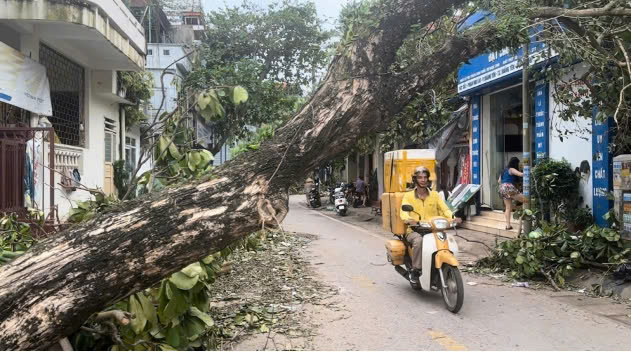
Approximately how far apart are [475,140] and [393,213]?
7.86 metres

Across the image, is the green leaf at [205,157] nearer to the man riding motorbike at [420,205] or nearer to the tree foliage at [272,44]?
the man riding motorbike at [420,205]

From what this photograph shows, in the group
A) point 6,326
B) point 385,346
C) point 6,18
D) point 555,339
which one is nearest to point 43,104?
point 6,18

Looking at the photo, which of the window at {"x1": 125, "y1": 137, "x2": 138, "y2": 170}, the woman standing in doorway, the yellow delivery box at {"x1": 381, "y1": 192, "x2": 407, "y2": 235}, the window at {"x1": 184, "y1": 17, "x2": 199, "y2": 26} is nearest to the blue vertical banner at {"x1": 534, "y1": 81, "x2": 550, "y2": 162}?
the woman standing in doorway

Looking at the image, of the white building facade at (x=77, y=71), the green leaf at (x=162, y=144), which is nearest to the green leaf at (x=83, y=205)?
the green leaf at (x=162, y=144)

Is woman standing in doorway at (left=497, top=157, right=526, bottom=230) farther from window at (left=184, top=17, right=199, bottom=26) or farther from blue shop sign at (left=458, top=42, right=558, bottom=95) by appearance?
window at (left=184, top=17, right=199, bottom=26)

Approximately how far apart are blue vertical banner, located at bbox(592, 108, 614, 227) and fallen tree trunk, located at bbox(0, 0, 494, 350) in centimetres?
627

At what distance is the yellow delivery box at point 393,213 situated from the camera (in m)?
6.53

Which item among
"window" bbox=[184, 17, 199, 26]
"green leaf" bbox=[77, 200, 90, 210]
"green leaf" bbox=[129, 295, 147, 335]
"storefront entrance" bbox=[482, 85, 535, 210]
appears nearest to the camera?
"green leaf" bbox=[129, 295, 147, 335]

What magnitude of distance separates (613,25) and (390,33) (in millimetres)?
4094

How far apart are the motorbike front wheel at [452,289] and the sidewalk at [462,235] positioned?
1901 mm

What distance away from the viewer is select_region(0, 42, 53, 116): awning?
6918mm

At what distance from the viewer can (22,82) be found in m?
7.24

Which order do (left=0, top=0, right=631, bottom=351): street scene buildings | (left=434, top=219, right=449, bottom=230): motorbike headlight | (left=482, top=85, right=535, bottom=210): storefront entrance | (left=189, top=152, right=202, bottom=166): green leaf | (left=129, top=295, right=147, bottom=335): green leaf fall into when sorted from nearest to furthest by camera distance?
(left=0, top=0, right=631, bottom=351): street scene buildings → (left=129, top=295, right=147, bottom=335): green leaf → (left=189, top=152, right=202, bottom=166): green leaf → (left=434, top=219, right=449, bottom=230): motorbike headlight → (left=482, top=85, right=535, bottom=210): storefront entrance

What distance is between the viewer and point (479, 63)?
12.7 meters
